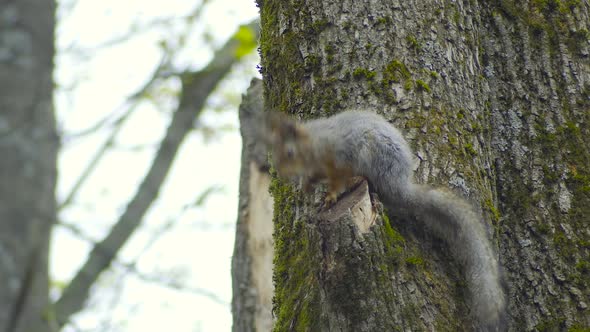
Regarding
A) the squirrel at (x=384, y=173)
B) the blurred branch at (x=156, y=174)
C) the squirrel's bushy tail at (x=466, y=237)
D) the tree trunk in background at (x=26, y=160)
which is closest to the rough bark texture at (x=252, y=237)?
the blurred branch at (x=156, y=174)

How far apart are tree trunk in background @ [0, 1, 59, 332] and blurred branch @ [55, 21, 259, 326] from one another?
0.49m

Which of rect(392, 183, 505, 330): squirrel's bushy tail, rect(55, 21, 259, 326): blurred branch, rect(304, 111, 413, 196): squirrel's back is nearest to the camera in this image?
rect(55, 21, 259, 326): blurred branch

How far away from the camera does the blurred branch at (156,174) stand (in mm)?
2999

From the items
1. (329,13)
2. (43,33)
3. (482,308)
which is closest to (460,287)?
(482,308)

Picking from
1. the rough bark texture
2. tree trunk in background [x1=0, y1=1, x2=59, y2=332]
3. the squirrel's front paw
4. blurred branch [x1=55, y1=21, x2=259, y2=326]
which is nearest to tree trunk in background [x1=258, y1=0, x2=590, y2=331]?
the squirrel's front paw

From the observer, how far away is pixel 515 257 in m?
3.55

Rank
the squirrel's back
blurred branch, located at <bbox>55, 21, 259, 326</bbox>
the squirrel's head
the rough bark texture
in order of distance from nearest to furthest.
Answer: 1. blurred branch, located at <bbox>55, 21, 259, 326</bbox>
2. the squirrel's back
3. the squirrel's head
4. the rough bark texture

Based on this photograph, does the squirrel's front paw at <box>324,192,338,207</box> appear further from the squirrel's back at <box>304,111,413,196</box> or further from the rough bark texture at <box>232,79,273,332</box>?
the rough bark texture at <box>232,79,273,332</box>

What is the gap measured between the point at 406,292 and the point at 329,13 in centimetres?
134

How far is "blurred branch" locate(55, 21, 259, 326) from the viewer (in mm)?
2999

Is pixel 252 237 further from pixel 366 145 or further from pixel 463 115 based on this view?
pixel 463 115

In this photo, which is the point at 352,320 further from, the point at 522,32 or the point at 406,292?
the point at 522,32

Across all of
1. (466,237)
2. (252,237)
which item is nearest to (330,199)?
(466,237)

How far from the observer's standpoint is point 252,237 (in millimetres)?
5344
